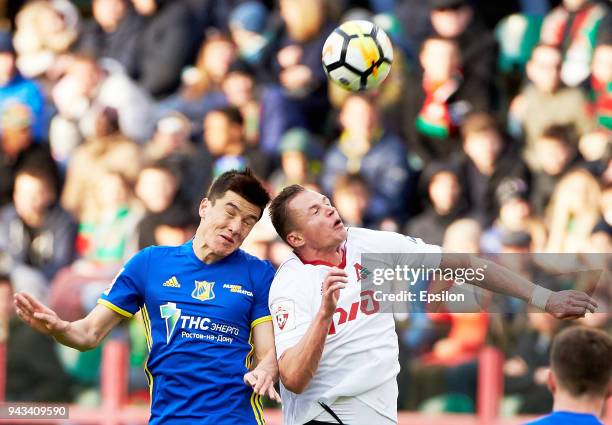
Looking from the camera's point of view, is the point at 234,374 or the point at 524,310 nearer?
the point at 234,374

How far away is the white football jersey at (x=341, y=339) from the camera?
6262 mm

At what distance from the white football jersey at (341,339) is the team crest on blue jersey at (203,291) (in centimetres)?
34

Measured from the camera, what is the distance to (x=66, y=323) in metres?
6.40

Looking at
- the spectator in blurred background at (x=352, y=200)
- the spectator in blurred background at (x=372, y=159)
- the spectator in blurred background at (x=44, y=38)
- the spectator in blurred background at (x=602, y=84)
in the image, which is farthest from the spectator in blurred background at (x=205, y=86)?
the spectator in blurred background at (x=602, y=84)

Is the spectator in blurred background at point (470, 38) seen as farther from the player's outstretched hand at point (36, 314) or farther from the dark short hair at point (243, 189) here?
the player's outstretched hand at point (36, 314)

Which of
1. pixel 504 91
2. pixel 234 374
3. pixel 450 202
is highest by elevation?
pixel 504 91

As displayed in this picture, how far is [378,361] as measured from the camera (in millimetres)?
6320

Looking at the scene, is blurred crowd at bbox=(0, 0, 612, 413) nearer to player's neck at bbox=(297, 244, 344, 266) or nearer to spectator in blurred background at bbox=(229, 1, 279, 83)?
spectator in blurred background at bbox=(229, 1, 279, 83)

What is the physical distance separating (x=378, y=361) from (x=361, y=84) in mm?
2724

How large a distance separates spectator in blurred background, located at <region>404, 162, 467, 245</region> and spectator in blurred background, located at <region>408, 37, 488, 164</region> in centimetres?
53

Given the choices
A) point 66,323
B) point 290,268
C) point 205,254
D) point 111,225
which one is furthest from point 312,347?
point 111,225

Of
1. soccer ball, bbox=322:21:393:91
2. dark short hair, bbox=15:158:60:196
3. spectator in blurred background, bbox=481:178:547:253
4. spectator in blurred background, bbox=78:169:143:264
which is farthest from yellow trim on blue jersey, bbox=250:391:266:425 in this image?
dark short hair, bbox=15:158:60:196

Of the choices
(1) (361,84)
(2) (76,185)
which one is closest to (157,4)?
(2) (76,185)

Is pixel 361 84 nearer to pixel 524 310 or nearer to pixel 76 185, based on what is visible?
pixel 524 310
